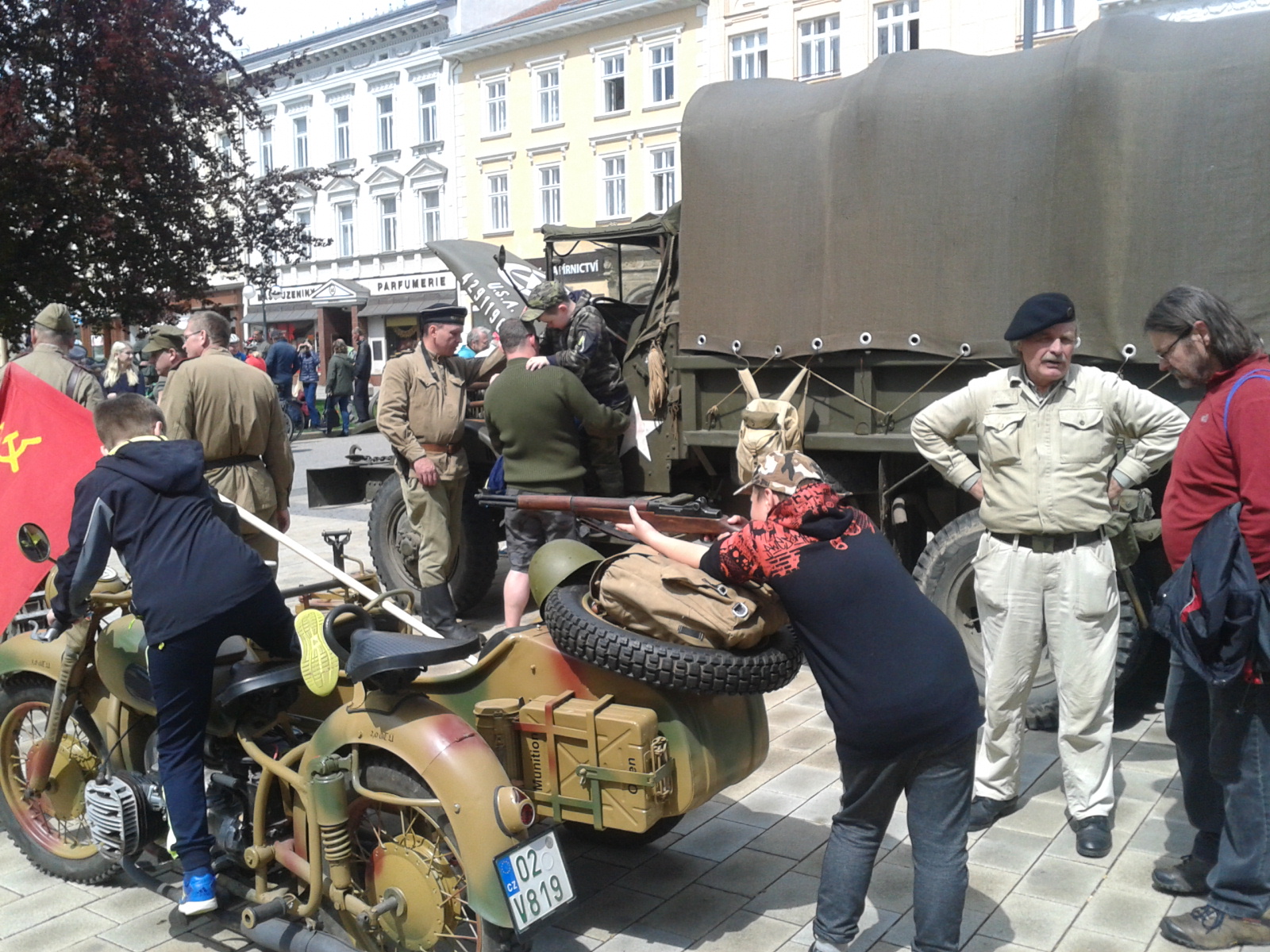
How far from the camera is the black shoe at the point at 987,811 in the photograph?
4426 millimetres

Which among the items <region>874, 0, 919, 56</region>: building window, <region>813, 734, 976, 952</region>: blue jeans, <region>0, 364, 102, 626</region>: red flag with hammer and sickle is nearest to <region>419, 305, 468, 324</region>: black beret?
<region>0, 364, 102, 626</region>: red flag with hammer and sickle

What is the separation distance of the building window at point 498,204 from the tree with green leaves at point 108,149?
1963 centimetres

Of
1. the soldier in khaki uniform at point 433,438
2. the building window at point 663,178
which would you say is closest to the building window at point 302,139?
the building window at point 663,178

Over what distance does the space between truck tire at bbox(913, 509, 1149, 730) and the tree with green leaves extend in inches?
490

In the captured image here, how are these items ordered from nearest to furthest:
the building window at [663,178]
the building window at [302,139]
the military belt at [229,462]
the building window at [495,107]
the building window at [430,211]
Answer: the military belt at [229,462] < the building window at [663,178] < the building window at [495,107] < the building window at [430,211] < the building window at [302,139]

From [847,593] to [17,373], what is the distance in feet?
9.90

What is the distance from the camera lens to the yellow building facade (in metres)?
32.6

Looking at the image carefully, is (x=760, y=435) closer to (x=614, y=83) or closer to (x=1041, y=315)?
(x=1041, y=315)

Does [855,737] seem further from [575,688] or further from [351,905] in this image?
[351,905]

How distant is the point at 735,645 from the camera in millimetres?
3299

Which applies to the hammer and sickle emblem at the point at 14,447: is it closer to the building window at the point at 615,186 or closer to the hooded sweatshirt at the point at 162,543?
the hooded sweatshirt at the point at 162,543

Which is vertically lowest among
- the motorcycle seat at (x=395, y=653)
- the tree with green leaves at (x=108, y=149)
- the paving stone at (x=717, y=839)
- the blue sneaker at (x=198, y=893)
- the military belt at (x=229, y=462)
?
the paving stone at (x=717, y=839)

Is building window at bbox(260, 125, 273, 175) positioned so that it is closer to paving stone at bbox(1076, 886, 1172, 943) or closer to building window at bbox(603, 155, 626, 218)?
building window at bbox(603, 155, 626, 218)

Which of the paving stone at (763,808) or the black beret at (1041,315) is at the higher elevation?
the black beret at (1041,315)
